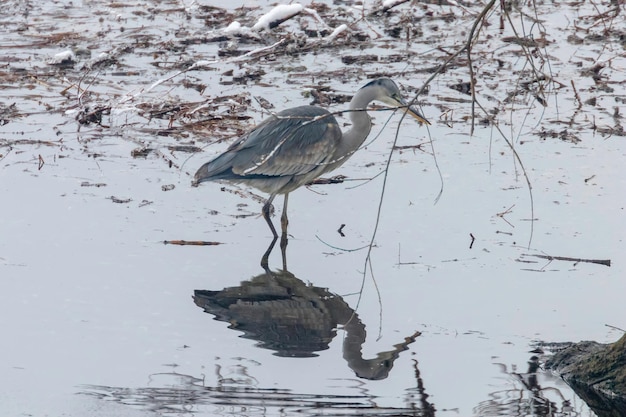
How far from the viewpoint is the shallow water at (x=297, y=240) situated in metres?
6.00

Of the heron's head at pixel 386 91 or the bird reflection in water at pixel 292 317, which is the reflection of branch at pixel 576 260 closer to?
the bird reflection in water at pixel 292 317

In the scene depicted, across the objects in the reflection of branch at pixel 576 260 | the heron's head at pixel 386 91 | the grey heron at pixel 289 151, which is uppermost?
the heron's head at pixel 386 91

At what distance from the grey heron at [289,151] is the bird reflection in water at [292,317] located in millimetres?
949

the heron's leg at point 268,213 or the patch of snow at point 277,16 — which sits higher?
the patch of snow at point 277,16

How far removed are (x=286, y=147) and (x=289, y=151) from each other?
4 centimetres

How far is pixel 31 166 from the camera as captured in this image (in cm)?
930

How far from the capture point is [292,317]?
6.94 m

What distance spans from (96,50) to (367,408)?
778cm

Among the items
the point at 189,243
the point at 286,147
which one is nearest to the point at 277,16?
the point at 286,147

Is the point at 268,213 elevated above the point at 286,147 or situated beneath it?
situated beneath

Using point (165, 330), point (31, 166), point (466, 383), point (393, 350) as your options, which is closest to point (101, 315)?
point (165, 330)

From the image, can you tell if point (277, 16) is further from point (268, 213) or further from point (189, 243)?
point (189, 243)

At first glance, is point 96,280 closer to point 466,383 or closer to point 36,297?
point 36,297

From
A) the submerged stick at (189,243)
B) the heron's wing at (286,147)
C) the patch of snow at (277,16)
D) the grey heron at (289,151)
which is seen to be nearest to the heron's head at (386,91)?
the grey heron at (289,151)
